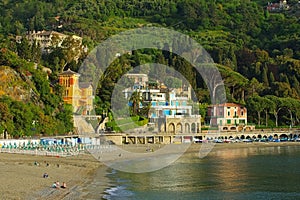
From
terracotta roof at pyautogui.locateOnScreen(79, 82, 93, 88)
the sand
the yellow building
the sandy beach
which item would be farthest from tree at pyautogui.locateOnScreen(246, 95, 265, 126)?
the sand

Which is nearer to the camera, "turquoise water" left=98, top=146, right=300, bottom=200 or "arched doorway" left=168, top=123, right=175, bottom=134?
"turquoise water" left=98, top=146, right=300, bottom=200

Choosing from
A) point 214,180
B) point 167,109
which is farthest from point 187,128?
point 214,180

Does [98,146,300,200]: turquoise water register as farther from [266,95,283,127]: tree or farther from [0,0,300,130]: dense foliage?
[266,95,283,127]: tree

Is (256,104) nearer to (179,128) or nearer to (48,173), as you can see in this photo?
(179,128)

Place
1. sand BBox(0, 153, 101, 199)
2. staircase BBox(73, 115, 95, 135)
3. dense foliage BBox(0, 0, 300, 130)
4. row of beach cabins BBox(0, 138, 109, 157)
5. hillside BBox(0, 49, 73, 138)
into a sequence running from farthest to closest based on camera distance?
dense foliage BBox(0, 0, 300, 130)
staircase BBox(73, 115, 95, 135)
hillside BBox(0, 49, 73, 138)
row of beach cabins BBox(0, 138, 109, 157)
sand BBox(0, 153, 101, 199)

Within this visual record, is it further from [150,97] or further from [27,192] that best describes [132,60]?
[27,192]

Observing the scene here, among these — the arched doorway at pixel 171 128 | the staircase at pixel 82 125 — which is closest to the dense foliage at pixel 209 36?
the staircase at pixel 82 125

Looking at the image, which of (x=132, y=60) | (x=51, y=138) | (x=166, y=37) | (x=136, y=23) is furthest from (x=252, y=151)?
(x=136, y=23)
